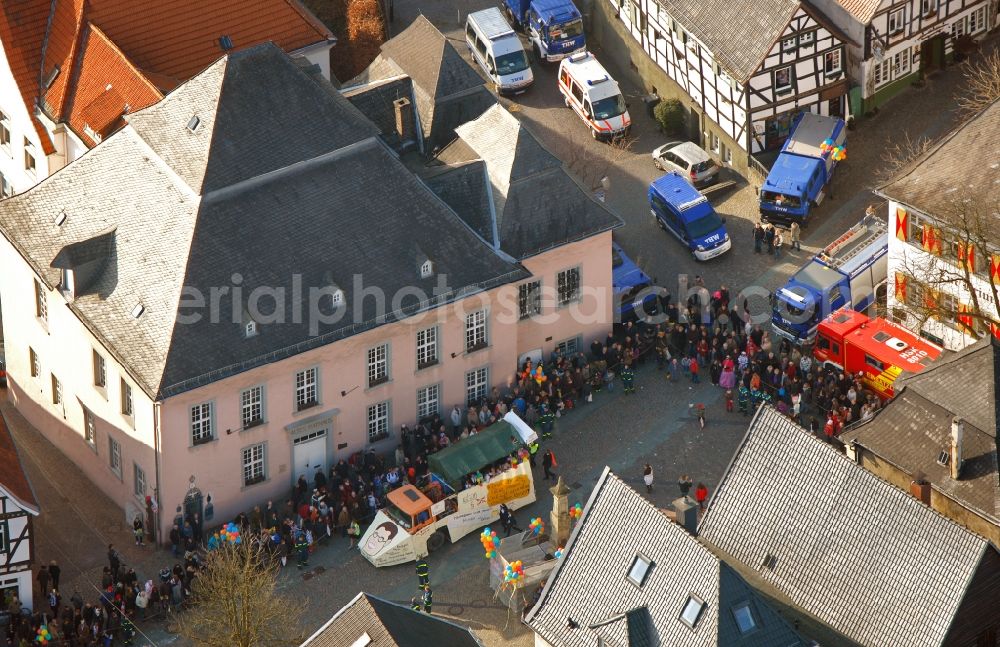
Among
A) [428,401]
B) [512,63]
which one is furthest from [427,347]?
[512,63]

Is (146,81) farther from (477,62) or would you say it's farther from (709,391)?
(709,391)

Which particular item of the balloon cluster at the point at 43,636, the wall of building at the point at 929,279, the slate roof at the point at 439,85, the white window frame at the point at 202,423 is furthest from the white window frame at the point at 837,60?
the balloon cluster at the point at 43,636

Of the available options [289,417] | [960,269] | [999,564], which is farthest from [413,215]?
[999,564]

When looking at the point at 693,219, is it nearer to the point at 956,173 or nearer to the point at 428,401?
the point at 956,173

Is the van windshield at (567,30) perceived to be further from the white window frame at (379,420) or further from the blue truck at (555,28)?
the white window frame at (379,420)

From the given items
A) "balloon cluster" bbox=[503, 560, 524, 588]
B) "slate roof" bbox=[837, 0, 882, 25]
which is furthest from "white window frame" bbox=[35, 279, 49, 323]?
"slate roof" bbox=[837, 0, 882, 25]
